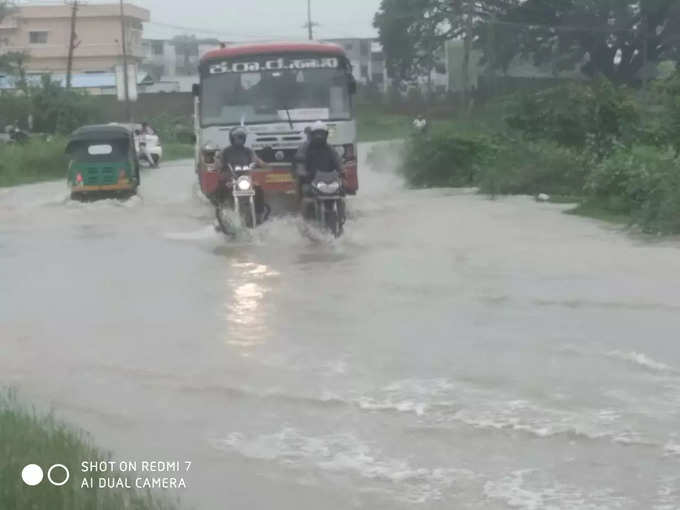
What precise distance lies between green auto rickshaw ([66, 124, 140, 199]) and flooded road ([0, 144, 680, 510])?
6332mm

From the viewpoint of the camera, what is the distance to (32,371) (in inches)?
375

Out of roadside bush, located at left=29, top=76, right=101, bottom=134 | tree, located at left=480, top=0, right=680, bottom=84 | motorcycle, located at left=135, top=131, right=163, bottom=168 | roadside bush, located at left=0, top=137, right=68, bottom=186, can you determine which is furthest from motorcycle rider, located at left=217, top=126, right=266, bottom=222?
tree, located at left=480, top=0, right=680, bottom=84

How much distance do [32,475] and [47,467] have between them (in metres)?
0.20

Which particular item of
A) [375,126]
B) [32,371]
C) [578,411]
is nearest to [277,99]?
[32,371]

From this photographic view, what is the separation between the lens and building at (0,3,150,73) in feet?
262

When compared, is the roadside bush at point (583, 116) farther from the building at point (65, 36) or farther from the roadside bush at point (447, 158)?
the building at point (65, 36)

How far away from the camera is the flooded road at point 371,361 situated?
21.4ft

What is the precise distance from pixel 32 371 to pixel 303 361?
78.2 inches

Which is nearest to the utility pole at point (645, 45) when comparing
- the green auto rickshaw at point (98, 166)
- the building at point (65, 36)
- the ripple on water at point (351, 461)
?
the green auto rickshaw at point (98, 166)

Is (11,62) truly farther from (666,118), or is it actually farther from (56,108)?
(666,118)

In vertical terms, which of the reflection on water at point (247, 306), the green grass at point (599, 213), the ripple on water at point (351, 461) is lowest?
the ripple on water at point (351, 461)

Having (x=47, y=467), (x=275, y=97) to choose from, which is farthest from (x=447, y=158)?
(x=47, y=467)

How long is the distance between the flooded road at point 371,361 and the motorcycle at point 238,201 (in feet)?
0.91

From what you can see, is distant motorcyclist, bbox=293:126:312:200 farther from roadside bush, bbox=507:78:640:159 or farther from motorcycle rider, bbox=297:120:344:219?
roadside bush, bbox=507:78:640:159
